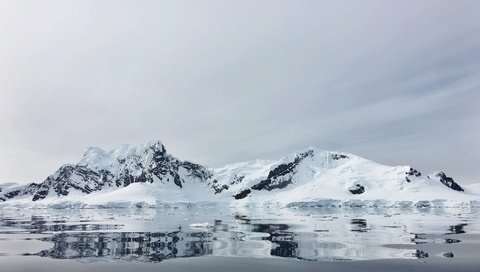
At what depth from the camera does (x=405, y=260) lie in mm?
20250

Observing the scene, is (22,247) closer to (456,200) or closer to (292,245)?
(292,245)

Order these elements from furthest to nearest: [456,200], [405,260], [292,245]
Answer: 1. [456,200]
2. [292,245]
3. [405,260]

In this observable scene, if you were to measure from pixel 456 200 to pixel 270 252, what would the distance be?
202 m

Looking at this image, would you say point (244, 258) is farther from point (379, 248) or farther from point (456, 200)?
point (456, 200)

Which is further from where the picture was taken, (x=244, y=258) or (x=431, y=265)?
(x=244, y=258)

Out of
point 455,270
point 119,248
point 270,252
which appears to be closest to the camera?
point 455,270

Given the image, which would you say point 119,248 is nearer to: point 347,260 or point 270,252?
point 270,252

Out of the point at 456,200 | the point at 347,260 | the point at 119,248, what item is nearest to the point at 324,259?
the point at 347,260

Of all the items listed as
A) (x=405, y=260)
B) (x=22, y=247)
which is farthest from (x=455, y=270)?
(x=22, y=247)

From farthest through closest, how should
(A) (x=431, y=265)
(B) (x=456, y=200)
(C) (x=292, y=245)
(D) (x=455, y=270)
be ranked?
(B) (x=456, y=200) < (C) (x=292, y=245) < (A) (x=431, y=265) < (D) (x=455, y=270)

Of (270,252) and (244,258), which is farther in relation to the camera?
(270,252)

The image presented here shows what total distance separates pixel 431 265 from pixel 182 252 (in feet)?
46.6

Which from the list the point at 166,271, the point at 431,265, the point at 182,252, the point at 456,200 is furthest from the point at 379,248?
the point at 456,200

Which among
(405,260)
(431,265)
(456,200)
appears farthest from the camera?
(456,200)
